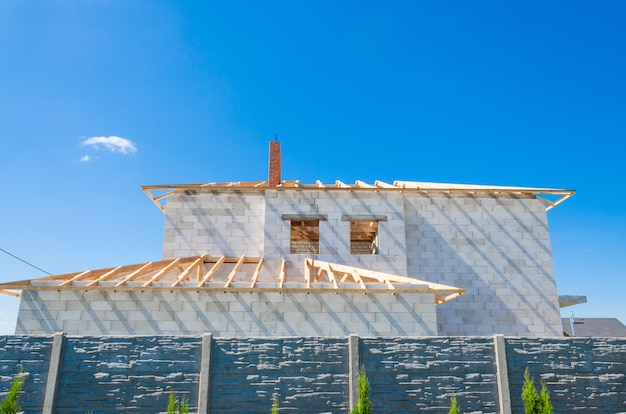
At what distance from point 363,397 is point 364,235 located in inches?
496

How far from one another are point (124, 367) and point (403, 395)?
4950 millimetres

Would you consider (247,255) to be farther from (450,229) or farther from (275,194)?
(450,229)

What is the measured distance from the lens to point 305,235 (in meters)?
20.5

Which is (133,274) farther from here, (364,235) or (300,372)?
(364,235)

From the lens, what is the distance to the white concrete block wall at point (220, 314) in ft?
37.9

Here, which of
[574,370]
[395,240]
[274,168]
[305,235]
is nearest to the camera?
[574,370]

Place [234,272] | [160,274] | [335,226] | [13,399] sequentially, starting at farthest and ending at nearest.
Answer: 1. [335,226]
2. [234,272]
3. [160,274]
4. [13,399]

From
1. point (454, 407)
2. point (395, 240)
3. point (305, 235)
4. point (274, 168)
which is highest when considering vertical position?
point (274, 168)

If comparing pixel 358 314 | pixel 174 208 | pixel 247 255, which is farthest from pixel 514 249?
pixel 174 208

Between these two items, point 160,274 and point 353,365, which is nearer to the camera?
point 353,365

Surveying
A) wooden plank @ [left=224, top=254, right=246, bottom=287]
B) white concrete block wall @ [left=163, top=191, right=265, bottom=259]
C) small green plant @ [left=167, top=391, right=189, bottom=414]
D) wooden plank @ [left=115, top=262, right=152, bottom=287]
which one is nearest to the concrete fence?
small green plant @ [left=167, top=391, right=189, bottom=414]

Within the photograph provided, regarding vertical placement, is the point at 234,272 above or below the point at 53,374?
above

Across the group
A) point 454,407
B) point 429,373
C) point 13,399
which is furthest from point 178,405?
point 454,407

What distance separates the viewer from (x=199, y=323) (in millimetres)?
11594
